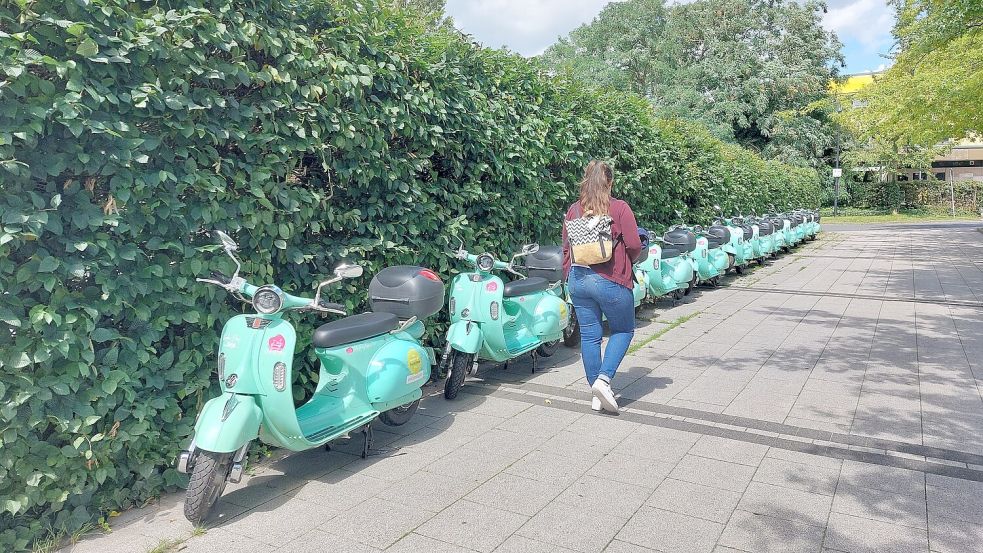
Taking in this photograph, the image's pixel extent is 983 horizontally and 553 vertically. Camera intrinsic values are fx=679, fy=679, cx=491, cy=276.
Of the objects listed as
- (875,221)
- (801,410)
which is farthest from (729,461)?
(875,221)

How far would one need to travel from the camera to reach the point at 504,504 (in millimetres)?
3533

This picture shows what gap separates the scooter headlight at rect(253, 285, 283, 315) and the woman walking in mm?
2256

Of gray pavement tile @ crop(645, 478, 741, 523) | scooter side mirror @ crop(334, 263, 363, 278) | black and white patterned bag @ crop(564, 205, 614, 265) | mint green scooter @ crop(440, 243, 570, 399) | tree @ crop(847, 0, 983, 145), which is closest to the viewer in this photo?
gray pavement tile @ crop(645, 478, 741, 523)

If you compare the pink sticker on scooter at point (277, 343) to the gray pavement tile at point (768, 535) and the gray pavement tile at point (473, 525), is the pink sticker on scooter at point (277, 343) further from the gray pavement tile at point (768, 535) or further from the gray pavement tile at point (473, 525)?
the gray pavement tile at point (768, 535)

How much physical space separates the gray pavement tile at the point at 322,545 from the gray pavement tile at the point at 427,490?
45 centimetres

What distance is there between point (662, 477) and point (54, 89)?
3.60 meters

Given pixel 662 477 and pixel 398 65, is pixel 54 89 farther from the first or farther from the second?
pixel 662 477

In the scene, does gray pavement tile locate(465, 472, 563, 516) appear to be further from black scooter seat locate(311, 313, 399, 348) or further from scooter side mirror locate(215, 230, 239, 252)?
scooter side mirror locate(215, 230, 239, 252)

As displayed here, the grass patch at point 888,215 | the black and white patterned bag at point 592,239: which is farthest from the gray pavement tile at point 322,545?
the grass patch at point 888,215

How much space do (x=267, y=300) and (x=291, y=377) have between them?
0.58m

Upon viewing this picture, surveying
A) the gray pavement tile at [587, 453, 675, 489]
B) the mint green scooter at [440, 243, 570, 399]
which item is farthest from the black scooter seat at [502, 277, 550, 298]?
the gray pavement tile at [587, 453, 675, 489]

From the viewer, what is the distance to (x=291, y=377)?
3.82 m

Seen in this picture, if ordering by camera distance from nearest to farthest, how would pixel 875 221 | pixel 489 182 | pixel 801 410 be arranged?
pixel 801 410, pixel 489 182, pixel 875 221

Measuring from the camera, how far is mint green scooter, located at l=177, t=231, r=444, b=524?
10.6 ft
